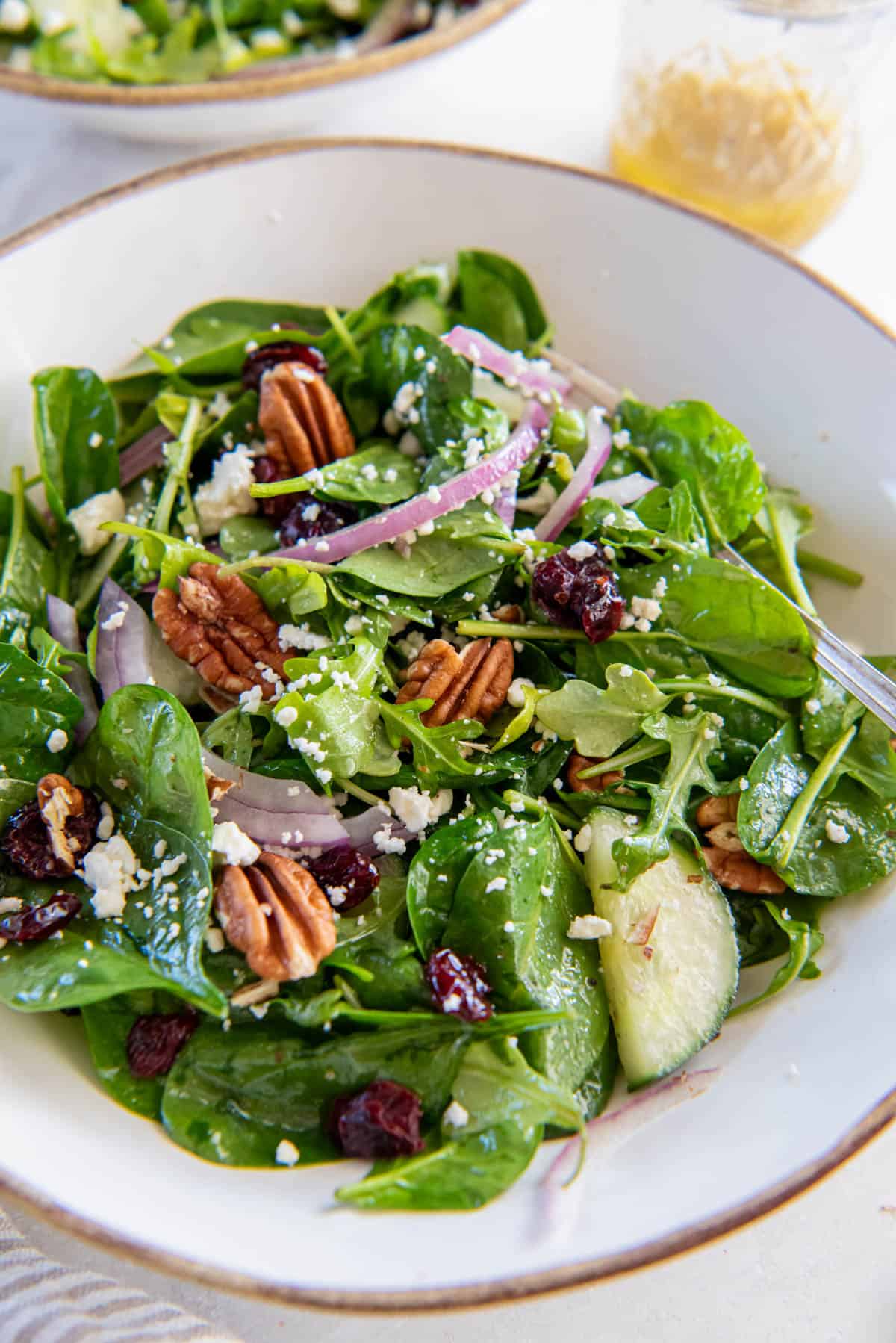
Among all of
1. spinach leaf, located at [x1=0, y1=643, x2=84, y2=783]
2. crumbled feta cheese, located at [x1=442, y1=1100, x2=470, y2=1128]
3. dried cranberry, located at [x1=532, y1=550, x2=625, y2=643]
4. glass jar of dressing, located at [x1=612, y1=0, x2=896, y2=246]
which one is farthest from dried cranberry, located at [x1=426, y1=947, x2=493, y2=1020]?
glass jar of dressing, located at [x1=612, y1=0, x2=896, y2=246]

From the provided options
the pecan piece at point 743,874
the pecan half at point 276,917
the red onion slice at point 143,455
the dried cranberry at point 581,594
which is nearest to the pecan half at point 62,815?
the pecan half at point 276,917

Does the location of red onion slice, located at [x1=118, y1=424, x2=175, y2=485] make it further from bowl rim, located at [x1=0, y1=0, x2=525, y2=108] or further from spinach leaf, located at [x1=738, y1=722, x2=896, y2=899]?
spinach leaf, located at [x1=738, y1=722, x2=896, y2=899]

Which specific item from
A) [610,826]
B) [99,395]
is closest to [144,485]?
[99,395]

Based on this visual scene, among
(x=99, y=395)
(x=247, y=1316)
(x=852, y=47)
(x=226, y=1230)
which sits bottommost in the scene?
(x=247, y=1316)

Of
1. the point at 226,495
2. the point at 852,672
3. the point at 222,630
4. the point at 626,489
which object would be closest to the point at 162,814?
the point at 222,630

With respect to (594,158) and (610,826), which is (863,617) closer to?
(610,826)

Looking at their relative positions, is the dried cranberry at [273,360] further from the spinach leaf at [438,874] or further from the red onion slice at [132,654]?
the spinach leaf at [438,874]

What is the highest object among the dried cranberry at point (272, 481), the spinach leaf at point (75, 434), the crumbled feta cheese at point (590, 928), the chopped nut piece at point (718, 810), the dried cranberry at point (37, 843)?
the chopped nut piece at point (718, 810)
